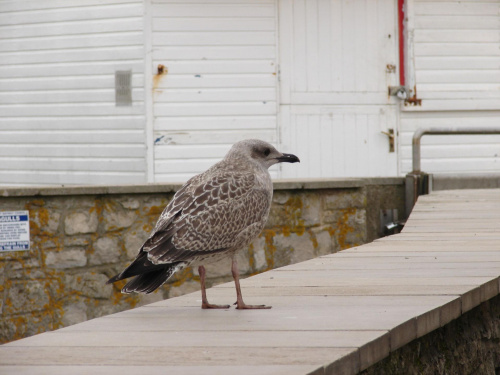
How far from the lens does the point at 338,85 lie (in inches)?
486

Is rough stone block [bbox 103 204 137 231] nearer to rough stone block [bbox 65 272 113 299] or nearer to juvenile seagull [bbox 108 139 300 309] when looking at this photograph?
rough stone block [bbox 65 272 113 299]

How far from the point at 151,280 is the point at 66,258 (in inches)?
182

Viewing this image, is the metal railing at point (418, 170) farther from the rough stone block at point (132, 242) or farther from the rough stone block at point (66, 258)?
the rough stone block at point (66, 258)

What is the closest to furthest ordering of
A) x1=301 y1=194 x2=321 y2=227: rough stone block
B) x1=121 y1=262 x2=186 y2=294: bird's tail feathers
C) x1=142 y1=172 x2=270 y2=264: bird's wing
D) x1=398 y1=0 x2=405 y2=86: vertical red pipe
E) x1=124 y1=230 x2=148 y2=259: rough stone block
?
x1=121 y1=262 x2=186 y2=294: bird's tail feathers, x1=142 y1=172 x2=270 y2=264: bird's wing, x1=124 y1=230 x2=148 y2=259: rough stone block, x1=301 y1=194 x2=321 y2=227: rough stone block, x1=398 y1=0 x2=405 y2=86: vertical red pipe

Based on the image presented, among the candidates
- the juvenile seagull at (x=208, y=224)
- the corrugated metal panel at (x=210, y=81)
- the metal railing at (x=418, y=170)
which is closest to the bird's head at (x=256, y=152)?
the juvenile seagull at (x=208, y=224)

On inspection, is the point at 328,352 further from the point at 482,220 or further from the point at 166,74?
the point at 166,74

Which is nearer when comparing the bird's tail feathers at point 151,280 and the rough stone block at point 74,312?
the bird's tail feathers at point 151,280

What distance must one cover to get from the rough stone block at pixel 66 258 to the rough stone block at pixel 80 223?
17 cm

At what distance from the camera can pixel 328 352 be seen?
2986 millimetres

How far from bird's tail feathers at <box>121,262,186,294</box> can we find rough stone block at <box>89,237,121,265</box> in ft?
15.0

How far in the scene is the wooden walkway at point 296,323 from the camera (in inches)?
115

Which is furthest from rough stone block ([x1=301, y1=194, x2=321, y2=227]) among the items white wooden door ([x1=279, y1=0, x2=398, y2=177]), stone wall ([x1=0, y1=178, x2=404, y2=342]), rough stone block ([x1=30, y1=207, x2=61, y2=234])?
white wooden door ([x1=279, y1=0, x2=398, y2=177])

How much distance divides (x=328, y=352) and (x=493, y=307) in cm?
189

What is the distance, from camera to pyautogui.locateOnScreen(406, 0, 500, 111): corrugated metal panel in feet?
40.7
